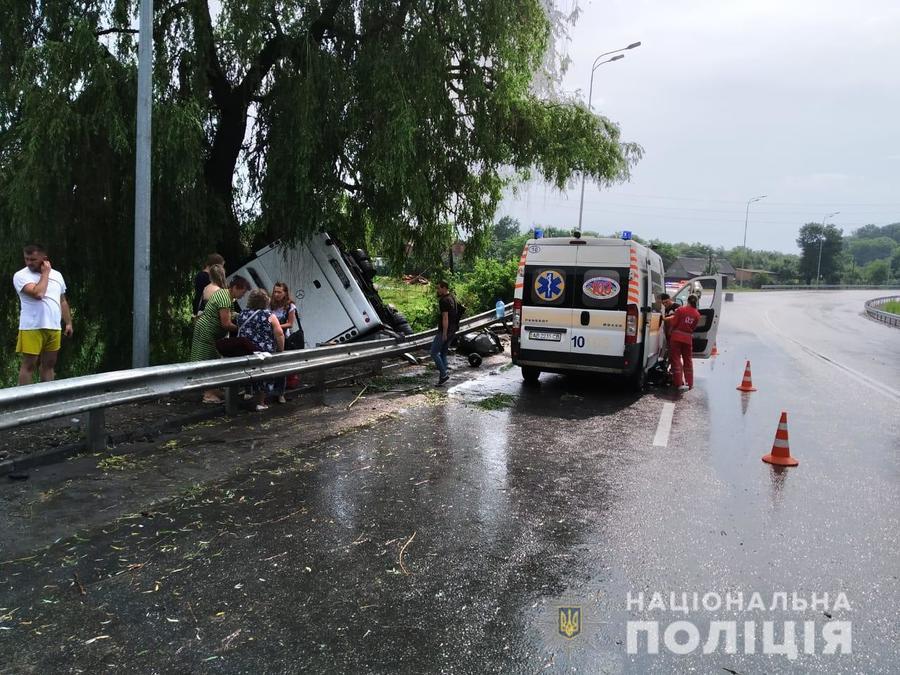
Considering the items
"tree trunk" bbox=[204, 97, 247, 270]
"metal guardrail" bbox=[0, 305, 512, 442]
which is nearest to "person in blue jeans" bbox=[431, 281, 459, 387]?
"metal guardrail" bbox=[0, 305, 512, 442]

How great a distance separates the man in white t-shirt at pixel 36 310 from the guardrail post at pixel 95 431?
1384 millimetres

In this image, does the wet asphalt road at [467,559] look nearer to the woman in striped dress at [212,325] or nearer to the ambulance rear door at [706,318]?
the woman in striped dress at [212,325]

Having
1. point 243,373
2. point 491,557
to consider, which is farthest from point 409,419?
point 491,557

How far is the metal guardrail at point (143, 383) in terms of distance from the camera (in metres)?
5.11

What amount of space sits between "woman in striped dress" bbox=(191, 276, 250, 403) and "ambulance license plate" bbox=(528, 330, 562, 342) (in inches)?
180

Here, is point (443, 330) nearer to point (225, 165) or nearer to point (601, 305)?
point (601, 305)

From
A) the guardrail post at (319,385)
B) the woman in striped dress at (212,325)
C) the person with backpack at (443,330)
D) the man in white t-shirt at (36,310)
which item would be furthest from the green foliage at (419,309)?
the man in white t-shirt at (36,310)

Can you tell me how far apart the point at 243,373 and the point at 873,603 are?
6184 millimetres

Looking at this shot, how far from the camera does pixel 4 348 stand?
9719 millimetres

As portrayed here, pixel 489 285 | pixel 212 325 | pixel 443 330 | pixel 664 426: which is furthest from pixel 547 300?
pixel 489 285

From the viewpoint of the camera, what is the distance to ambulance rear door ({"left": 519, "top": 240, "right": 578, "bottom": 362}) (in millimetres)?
10273

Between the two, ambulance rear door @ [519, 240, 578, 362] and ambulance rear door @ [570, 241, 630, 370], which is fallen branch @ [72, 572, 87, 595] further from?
ambulance rear door @ [570, 241, 630, 370]

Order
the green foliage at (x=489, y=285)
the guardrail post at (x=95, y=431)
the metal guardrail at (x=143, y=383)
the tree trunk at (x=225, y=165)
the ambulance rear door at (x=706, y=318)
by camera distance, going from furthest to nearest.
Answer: the green foliage at (x=489, y=285) → the ambulance rear door at (x=706, y=318) → the tree trunk at (x=225, y=165) → the guardrail post at (x=95, y=431) → the metal guardrail at (x=143, y=383)

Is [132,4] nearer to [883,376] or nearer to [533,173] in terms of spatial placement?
[533,173]
